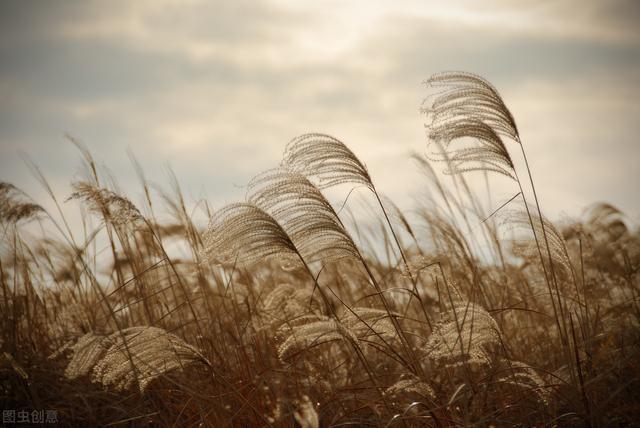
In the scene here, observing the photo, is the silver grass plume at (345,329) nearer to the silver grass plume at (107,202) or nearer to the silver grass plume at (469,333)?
the silver grass plume at (469,333)

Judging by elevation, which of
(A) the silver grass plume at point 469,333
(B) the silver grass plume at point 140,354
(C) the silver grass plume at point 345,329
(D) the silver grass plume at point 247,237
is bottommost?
(A) the silver grass plume at point 469,333

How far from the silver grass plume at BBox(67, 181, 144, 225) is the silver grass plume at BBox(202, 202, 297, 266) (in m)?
0.93

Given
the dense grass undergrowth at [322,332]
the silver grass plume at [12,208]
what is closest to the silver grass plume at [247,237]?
the dense grass undergrowth at [322,332]

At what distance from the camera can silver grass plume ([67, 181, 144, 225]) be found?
3070 mm

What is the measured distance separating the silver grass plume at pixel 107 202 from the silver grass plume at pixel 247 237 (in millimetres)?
932

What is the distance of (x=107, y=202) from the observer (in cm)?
313

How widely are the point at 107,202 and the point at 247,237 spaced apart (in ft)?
4.27

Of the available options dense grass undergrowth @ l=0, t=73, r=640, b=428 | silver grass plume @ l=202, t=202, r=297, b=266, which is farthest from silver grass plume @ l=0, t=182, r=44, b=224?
silver grass plume @ l=202, t=202, r=297, b=266

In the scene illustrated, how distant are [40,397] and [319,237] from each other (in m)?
2.43

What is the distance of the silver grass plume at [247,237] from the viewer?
2.24 metres

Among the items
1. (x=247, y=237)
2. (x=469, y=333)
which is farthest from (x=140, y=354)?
(x=469, y=333)

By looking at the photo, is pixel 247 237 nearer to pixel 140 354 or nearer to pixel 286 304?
pixel 140 354

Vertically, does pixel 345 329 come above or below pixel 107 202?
below

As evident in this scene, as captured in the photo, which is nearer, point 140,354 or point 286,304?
point 140,354
